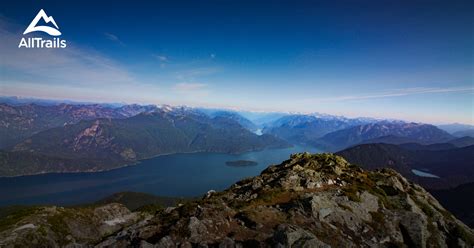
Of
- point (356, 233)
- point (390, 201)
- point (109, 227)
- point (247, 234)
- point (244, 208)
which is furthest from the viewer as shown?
point (109, 227)

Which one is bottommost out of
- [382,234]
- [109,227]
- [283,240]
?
[109,227]

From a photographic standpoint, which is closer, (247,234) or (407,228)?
(247,234)

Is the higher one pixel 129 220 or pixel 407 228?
pixel 407 228

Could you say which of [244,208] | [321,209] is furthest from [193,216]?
[321,209]

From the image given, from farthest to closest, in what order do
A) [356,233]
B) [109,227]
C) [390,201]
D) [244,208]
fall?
[109,227] < [390,201] < [244,208] < [356,233]

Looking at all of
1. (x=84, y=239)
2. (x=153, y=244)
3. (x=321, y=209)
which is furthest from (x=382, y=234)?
(x=84, y=239)

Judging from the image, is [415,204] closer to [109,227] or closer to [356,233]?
[356,233]
